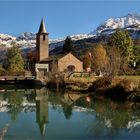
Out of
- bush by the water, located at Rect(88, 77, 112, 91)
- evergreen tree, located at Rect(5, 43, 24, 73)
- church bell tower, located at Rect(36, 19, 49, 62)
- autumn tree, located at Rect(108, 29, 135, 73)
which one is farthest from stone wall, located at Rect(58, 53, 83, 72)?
bush by the water, located at Rect(88, 77, 112, 91)

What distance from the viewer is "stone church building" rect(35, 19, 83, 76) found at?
3214 inches

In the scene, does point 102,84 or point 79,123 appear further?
point 102,84

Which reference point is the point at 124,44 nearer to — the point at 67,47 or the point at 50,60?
the point at 50,60

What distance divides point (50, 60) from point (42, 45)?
11.3m

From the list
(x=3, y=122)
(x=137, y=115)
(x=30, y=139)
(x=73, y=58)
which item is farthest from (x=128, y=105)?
(x=73, y=58)

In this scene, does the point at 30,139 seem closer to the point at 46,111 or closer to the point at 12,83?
the point at 46,111

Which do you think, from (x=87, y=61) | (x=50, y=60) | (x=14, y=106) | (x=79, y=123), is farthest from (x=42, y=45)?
(x=79, y=123)

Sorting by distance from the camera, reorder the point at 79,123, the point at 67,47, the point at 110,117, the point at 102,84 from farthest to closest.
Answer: the point at 67,47 → the point at 102,84 → the point at 110,117 → the point at 79,123

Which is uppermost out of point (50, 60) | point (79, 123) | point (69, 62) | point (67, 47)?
point (67, 47)

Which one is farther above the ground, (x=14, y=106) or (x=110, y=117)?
(x=14, y=106)

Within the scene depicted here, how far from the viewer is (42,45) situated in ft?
318

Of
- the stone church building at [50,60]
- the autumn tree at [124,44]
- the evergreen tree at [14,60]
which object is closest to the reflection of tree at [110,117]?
the autumn tree at [124,44]

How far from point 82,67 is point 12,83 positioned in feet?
80.4

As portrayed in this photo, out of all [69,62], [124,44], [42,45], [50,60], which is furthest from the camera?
[42,45]
